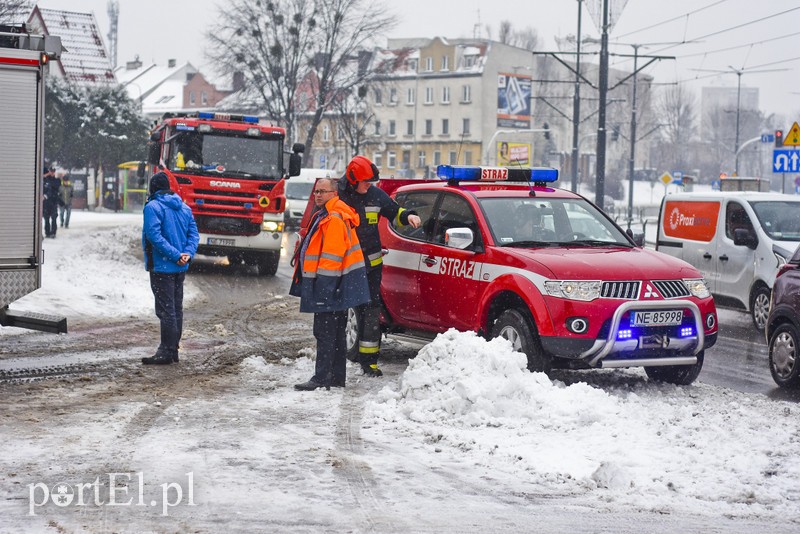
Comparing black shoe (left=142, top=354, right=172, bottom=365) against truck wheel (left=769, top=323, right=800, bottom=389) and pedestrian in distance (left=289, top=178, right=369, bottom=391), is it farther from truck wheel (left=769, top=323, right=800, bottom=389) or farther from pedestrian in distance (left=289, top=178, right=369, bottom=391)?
truck wheel (left=769, top=323, right=800, bottom=389)

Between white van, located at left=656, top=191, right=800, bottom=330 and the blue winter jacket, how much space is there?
7.61 m

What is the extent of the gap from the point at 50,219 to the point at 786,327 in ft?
72.5

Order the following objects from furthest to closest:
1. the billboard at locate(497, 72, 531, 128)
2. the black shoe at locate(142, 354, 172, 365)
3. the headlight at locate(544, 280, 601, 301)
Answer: the billboard at locate(497, 72, 531, 128), the black shoe at locate(142, 354, 172, 365), the headlight at locate(544, 280, 601, 301)

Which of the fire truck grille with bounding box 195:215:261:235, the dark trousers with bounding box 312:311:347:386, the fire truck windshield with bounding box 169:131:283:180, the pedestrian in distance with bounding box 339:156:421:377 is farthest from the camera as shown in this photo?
the fire truck grille with bounding box 195:215:261:235

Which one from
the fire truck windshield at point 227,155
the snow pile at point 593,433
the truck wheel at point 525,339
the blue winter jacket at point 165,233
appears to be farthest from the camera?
the fire truck windshield at point 227,155

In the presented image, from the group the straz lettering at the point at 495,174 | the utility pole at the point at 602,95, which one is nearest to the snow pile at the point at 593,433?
the straz lettering at the point at 495,174

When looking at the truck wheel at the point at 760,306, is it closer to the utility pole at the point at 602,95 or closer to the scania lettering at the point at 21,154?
the scania lettering at the point at 21,154

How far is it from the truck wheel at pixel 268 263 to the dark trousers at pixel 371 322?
466 inches

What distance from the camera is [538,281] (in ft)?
29.7

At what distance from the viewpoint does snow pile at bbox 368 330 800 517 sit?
20.7 feet

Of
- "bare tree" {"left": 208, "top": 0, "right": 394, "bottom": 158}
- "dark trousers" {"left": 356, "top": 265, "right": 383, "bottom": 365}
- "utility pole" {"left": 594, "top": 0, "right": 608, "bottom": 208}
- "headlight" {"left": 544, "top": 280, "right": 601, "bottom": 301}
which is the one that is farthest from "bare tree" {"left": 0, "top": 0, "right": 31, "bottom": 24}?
"bare tree" {"left": 208, "top": 0, "right": 394, "bottom": 158}

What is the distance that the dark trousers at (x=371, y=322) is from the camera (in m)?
10.0

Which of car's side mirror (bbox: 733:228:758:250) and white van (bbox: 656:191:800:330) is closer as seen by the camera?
white van (bbox: 656:191:800:330)

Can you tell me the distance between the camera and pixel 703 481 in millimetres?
6453
